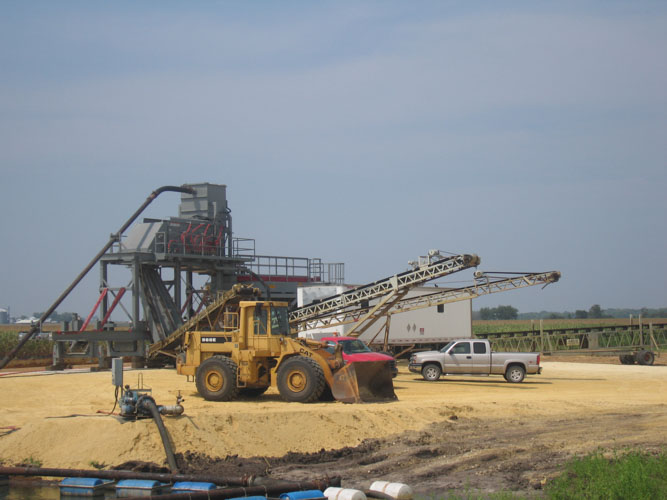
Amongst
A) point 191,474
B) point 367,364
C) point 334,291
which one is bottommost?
point 191,474

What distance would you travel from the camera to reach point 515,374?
89.5 feet

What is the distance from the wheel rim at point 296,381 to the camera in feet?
64.0

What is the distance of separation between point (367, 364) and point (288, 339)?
217 cm

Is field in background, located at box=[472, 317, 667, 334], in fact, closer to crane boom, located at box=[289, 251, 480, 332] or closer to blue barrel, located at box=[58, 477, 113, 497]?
crane boom, located at box=[289, 251, 480, 332]

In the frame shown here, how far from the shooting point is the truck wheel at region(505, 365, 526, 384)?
2714 cm

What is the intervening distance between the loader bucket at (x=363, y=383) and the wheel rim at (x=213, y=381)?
10.0 feet

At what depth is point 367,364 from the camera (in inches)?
782

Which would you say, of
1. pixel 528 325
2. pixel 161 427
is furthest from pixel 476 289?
pixel 528 325

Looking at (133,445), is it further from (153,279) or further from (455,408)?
(153,279)

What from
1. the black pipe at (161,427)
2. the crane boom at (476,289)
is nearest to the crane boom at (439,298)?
the crane boom at (476,289)

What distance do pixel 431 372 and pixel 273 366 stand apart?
882 centimetres

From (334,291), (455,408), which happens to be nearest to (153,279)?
(334,291)

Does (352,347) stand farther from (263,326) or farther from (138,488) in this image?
(138,488)

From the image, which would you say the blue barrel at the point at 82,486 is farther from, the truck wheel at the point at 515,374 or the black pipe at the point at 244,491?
the truck wheel at the point at 515,374
